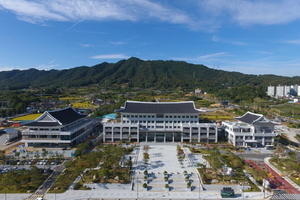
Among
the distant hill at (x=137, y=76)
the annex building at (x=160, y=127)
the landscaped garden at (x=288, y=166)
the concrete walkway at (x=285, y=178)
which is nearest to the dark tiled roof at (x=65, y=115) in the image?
the annex building at (x=160, y=127)

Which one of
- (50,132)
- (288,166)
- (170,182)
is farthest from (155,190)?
(50,132)

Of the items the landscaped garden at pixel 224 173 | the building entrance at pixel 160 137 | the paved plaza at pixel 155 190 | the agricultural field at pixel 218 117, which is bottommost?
the paved plaza at pixel 155 190

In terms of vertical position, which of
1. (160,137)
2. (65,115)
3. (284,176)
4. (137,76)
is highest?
(137,76)

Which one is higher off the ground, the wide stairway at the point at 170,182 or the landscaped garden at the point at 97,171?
the landscaped garden at the point at 97,171

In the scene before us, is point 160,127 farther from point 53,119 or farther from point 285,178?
point 285,178

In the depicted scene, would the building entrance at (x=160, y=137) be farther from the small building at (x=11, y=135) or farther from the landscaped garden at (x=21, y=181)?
the small building at (x=11, y=135)

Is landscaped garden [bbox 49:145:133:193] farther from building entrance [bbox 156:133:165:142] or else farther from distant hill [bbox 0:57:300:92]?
distant hill [bbox 0:57:300:92]
